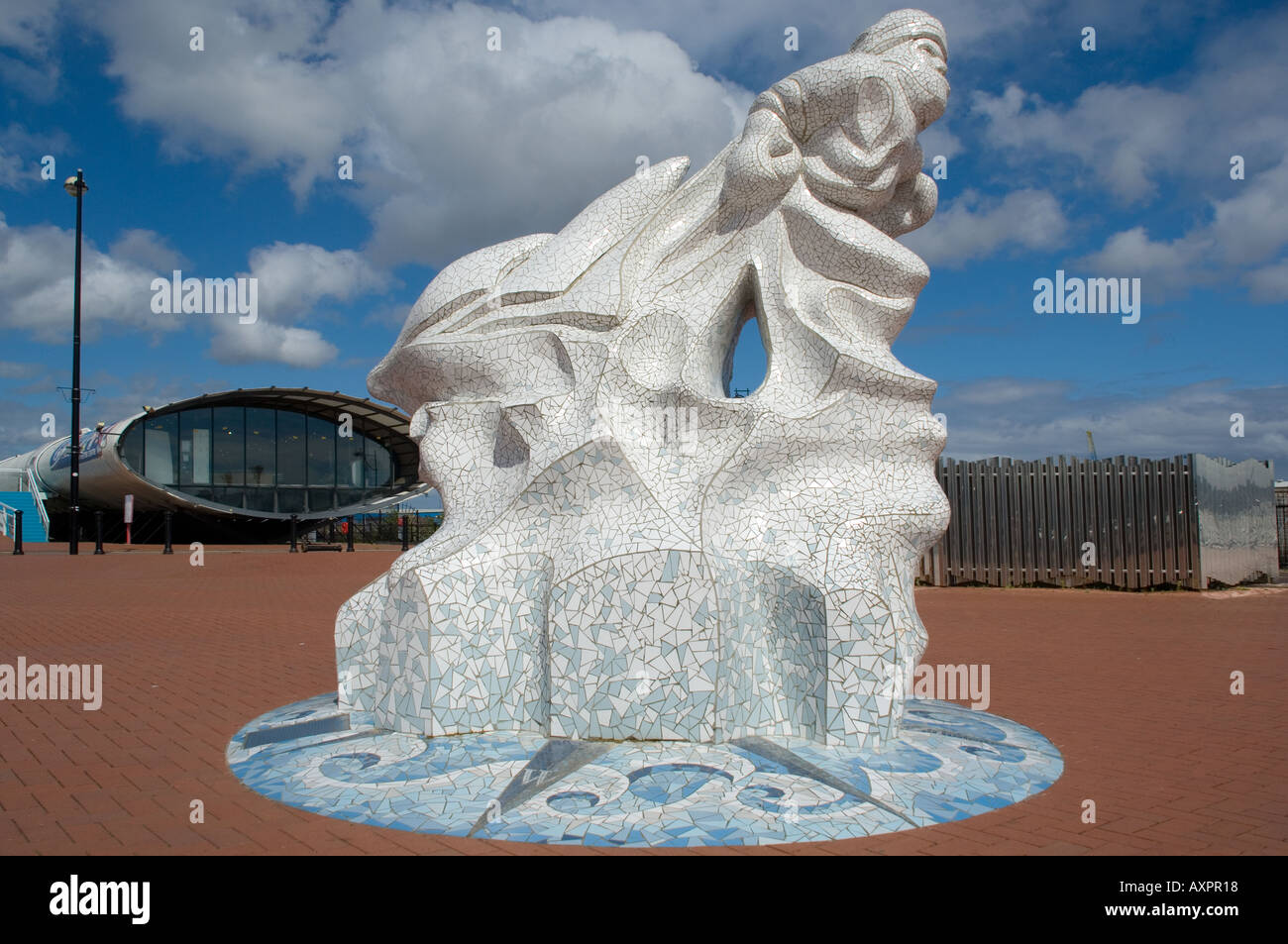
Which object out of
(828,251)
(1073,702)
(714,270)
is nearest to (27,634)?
(714,270)

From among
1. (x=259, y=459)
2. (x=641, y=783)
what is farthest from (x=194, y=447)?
(x=641, y=783)

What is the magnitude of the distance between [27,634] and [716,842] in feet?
31.6

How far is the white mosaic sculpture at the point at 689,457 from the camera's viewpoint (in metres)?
5.18

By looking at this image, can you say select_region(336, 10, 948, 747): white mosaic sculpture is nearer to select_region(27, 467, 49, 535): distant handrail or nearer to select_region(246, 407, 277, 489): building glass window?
select_region(246, 407, 277, 489): building glass window

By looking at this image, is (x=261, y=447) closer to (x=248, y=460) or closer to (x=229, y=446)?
(x=248, y=460)

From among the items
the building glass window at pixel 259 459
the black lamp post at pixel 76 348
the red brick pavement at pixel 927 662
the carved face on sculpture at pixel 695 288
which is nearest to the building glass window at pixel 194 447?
the building glass window at pixel 259 459

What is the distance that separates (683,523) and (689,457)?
0.52 m

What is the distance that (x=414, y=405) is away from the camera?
269 inches

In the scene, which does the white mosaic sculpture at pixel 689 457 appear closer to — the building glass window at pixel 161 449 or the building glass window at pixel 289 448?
the building glass window at pixel 161 449

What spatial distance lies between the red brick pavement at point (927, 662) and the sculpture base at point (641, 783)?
0.14 m

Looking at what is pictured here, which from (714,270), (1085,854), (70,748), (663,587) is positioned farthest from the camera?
(714,270)

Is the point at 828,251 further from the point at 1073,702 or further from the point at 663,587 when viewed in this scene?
the point at 1073,702

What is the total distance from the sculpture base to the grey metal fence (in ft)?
36.2

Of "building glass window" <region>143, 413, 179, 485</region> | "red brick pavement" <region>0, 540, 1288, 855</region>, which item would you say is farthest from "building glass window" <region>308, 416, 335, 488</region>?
"red brick pavement" <region>0, 540, 1288, 855</region>
